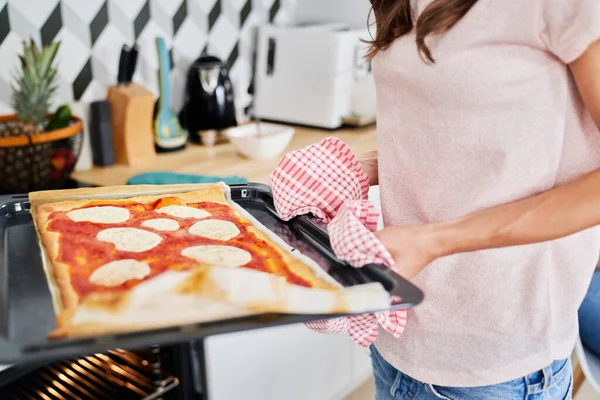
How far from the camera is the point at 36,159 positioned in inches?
61.2

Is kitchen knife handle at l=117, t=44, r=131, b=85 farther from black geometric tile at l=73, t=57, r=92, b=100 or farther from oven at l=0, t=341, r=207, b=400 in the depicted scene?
oven at l=0, t=341, r=207, b=400

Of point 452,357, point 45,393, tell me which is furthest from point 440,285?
point 45,393

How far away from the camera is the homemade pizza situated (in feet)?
2.03

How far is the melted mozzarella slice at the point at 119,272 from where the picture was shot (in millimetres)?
695

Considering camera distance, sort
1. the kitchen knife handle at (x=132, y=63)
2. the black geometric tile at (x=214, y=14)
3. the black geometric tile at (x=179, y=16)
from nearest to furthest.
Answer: the kitchen knife handle at (x=132, y=63) → the black geometric tile at (x=179, y=16) → the black geometric tile at (x=214, y=14)

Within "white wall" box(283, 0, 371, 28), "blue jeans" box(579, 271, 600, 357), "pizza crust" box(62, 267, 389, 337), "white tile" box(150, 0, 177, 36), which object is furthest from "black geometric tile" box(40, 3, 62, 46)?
"blue jeans" box(579, 271, 600, 357)

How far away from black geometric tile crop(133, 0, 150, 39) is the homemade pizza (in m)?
1.11

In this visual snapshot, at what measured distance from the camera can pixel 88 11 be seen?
1.82 metres

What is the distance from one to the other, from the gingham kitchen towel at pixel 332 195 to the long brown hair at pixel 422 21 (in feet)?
0.56

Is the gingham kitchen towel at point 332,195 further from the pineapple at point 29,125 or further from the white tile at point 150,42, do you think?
the white tile at point 150,42

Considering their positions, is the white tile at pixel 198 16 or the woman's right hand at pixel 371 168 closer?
the woman's right hand at pixel 371 168

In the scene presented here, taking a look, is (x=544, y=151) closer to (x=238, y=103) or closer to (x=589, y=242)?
(x=589, y=242)

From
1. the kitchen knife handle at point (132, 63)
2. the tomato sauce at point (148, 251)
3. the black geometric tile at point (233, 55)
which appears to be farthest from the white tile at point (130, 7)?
the tomato sauce at point (148, 251)

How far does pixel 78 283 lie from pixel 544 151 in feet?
1.86
